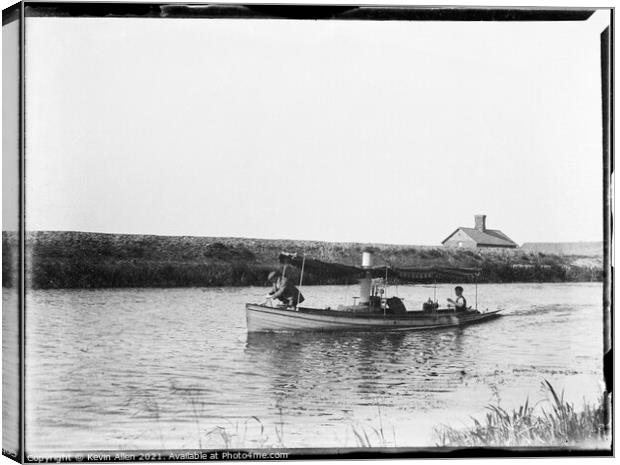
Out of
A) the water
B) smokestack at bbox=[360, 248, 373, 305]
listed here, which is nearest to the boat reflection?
the water

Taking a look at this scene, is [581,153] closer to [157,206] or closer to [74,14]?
[157,206]

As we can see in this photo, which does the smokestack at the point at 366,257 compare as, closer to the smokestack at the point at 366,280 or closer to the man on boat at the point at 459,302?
the smokestack at the point at 366,280

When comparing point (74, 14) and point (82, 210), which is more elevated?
point (74, 14)

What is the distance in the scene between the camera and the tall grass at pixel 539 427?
773 cm

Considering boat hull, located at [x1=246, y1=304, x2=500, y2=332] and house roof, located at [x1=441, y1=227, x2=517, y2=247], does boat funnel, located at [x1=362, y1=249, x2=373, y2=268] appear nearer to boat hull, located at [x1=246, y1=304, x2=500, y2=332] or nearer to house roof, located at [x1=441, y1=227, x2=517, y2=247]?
boat hull, located at [x1=246, y1=304, x2=500, y2=332]

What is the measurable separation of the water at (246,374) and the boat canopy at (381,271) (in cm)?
11

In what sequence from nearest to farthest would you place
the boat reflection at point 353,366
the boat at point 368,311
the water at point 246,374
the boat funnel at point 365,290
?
1. the water at point 246,374
2. the boat reflection at point 353,366
3. the boat at point 368,311
4. the boat funnel at point 365,290

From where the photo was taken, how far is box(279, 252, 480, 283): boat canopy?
7723mm

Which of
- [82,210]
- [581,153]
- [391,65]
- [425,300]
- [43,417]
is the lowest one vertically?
[43,417]

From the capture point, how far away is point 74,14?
24.9 ft

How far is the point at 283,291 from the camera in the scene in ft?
25.3

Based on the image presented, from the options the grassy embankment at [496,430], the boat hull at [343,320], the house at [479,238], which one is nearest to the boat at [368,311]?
the boat hull at [343,320]

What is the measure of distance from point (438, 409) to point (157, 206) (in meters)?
2.74

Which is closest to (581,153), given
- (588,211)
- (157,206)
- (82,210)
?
(588,211)
